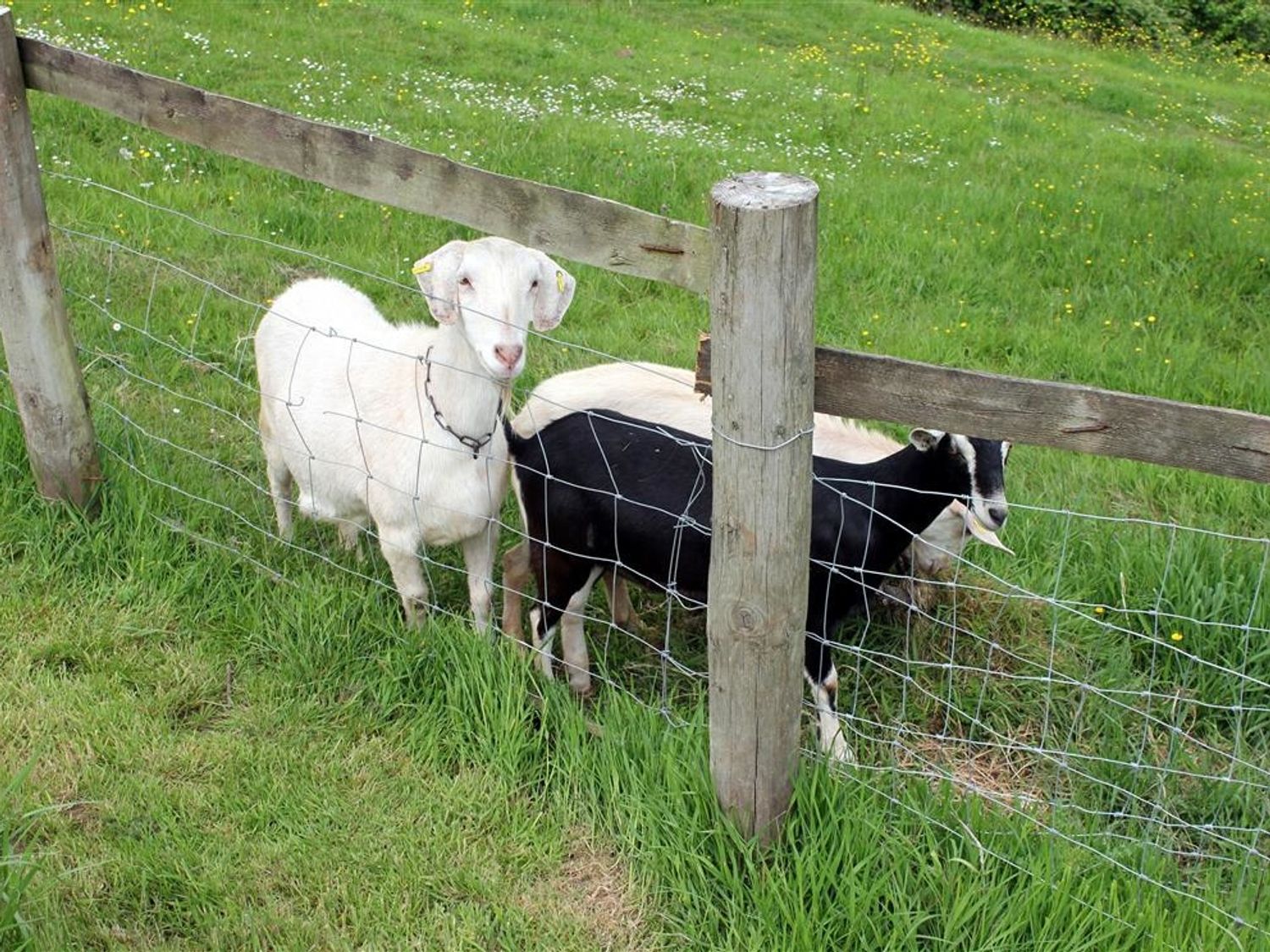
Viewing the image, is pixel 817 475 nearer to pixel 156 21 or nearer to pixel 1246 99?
pixel 156 21

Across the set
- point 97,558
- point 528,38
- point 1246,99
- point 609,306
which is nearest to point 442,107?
point 528,38

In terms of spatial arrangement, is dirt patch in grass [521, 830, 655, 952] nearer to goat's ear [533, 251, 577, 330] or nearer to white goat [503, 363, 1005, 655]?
white goat [503, 363, 1005, 655]

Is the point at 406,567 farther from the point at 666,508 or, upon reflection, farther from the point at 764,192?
the point at 764,192

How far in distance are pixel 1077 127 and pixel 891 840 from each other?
10.0 m

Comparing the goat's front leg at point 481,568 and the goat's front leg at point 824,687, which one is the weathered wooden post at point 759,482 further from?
the goat's front leg at point 481,568

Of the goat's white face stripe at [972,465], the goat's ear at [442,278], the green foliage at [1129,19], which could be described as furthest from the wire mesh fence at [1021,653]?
the green foliage at [1129,19]

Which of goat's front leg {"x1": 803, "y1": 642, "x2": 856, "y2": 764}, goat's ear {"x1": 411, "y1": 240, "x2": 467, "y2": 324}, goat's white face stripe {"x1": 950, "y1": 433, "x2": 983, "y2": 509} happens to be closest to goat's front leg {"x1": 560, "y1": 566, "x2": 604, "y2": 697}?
goat's front leg {"x1": 803, "y1": 642, "x2": 856, "y2": 764}

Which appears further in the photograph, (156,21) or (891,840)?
(156,21)

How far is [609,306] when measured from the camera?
7070 mm

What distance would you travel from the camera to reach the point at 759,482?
2906mm

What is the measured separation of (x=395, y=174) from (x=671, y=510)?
1.28 m

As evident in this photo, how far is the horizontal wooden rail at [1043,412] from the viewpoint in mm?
2617

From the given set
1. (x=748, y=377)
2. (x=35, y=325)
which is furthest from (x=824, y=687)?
(x=35, y=325)

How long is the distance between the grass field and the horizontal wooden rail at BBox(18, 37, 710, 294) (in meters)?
0.32
